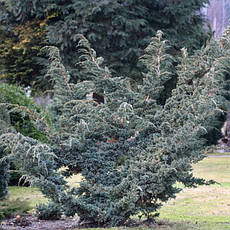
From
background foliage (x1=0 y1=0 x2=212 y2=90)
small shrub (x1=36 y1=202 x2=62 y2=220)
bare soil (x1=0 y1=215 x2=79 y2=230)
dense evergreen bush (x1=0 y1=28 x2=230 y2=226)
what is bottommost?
bare soil (x1=0 y1=215 x2=79 y2=230)

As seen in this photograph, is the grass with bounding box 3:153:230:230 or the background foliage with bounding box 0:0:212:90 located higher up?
the background foliage with bounding box 0:0:212:90

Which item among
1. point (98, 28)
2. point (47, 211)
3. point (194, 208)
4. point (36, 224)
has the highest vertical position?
point (98, 28)

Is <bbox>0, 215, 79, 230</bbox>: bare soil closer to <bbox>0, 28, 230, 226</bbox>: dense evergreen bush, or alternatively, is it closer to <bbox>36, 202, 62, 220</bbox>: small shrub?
<bbox>36, 202, 62, 220</bbox>: small shrub

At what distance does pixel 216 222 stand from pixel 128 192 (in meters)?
1.94

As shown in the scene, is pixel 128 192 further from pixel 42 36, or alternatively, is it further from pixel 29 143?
pixel 42 36

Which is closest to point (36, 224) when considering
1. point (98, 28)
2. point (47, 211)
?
point (47, 211)

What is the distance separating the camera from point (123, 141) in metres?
5.28

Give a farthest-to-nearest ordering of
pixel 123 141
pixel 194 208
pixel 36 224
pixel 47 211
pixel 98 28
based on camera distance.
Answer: pixel 98 28
pixel 194 208
pixel 47 211
pixel 36 224
pixel 123 141

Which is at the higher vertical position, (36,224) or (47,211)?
(47,211)

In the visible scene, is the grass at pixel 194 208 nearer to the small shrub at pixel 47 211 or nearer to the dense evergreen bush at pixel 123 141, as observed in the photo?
the dense evergreen bush at pixel 123 141

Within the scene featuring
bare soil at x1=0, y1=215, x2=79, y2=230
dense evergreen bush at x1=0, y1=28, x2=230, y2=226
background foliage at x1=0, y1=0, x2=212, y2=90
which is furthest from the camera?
background foliage at x1=0, y1=0, x2=212, y2=90

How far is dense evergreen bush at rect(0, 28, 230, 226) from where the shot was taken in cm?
462

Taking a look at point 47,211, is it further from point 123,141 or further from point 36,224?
point 123,141

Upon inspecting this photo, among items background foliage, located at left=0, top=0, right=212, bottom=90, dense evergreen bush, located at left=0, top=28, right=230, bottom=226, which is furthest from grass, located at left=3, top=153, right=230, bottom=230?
background foliage, located at left=0, top=0, right=212, bottom=90
